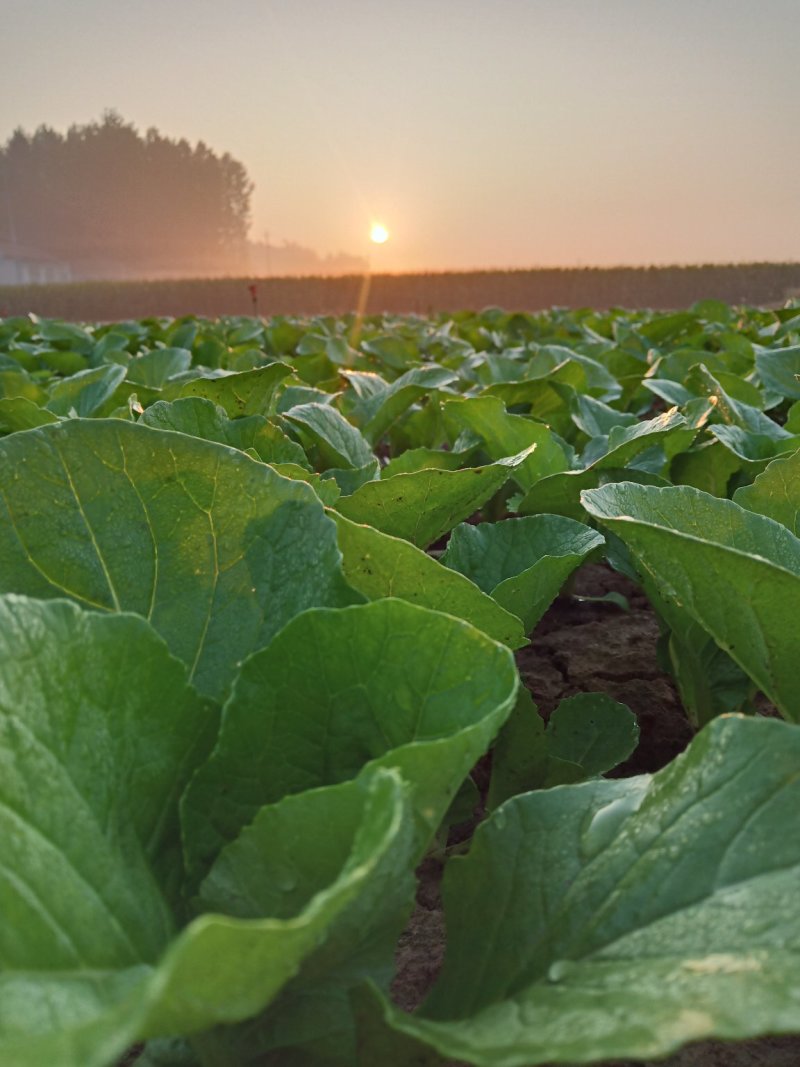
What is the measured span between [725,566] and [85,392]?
175 centimetres

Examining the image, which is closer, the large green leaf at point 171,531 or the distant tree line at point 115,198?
the large green leaf at point 171,531

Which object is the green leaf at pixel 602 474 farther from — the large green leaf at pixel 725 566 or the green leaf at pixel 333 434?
the large green leaf at pixel 725 566

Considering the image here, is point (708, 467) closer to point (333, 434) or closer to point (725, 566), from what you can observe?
point (333, 434)

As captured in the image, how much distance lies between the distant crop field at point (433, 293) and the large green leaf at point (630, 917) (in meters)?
17.9

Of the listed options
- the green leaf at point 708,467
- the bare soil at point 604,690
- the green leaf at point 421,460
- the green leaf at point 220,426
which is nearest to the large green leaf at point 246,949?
the bare soil at point 604,690

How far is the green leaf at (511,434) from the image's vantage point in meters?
1.86

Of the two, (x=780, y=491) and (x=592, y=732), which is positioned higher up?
(x=780, y=491)

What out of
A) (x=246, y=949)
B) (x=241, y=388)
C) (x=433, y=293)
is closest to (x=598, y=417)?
(x=241, y=388)

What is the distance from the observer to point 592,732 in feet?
4.56

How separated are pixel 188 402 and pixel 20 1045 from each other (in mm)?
1060

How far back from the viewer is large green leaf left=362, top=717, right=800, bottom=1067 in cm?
55

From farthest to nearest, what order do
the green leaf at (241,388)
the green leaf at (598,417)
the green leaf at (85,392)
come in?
1. the green leaf at (598,417)
2. the green leaf at (85,392)
3. the green leaf at (241,388)

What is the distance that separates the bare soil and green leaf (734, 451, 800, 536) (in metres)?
0.56

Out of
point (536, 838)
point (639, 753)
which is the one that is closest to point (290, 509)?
point (536, 838)
